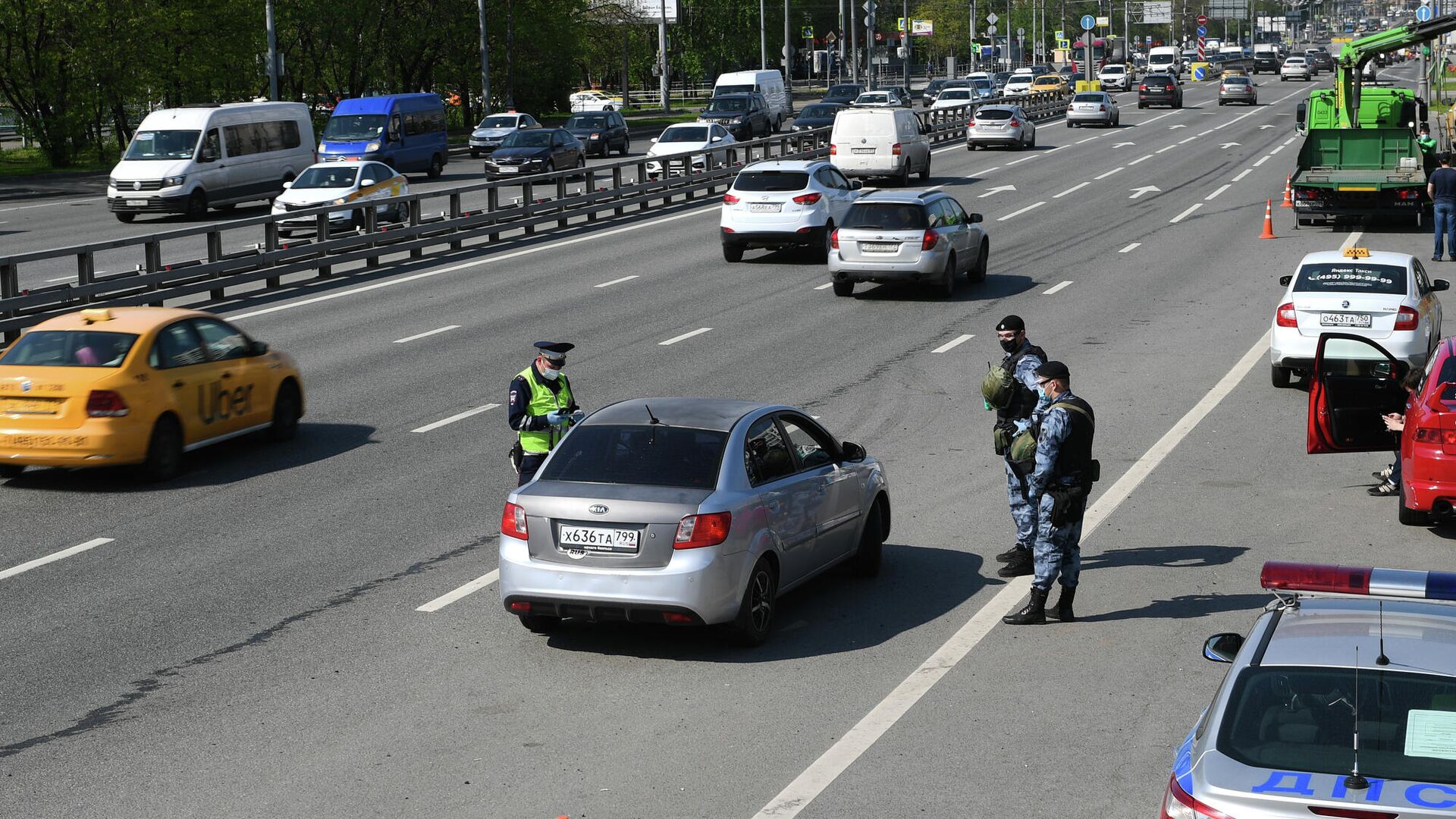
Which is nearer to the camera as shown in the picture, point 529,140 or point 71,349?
point 71,349

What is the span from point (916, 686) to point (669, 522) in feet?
5.25

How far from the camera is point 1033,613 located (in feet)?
32.9

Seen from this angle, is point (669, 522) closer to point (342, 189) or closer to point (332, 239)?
point (332, 239)

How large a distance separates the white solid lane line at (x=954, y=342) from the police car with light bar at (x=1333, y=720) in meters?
14.8

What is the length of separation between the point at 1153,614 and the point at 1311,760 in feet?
17.1

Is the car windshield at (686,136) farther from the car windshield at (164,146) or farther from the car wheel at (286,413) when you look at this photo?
the car wheel at (286,413)

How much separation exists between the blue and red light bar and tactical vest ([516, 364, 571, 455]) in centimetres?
632

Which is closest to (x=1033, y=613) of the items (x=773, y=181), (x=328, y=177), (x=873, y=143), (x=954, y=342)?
(x=954, y=342)

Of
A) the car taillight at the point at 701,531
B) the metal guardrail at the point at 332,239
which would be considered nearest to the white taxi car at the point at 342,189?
the metal guardrail at the point at 332,239

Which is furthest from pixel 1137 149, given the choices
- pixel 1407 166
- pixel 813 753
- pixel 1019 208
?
pixel 813 753

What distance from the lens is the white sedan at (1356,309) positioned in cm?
1733

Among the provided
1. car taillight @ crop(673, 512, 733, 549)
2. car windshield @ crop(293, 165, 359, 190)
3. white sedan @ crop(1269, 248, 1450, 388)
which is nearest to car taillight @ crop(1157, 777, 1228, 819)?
car taillight @ crop(673, 512, 733, 549)

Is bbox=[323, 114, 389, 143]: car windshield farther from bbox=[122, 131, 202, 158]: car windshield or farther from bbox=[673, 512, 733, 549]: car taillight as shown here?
bbox=[673, 512, 733, 549]: car taillight

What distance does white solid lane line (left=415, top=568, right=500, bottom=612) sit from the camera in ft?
34.4
